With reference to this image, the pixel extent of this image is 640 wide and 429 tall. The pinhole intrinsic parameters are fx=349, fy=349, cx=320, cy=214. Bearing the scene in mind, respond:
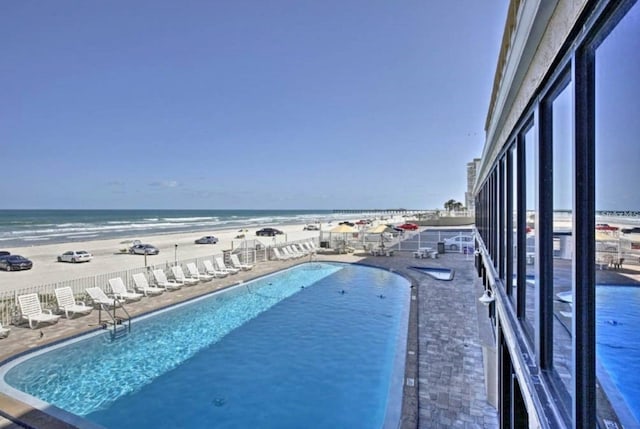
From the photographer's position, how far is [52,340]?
7922mm

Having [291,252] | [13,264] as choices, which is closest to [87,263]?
[13,264]

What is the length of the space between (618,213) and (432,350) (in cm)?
701

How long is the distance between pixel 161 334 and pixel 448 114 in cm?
1576

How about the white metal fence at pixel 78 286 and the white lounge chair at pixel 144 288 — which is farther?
the white lounge chair at pixel 144 288

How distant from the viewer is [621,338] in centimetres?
116

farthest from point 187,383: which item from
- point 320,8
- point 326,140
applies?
point 326,140

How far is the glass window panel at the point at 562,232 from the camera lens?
1.53 meters

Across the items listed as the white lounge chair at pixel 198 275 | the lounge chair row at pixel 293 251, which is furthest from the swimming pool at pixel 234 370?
the lounge chair row at pixel 293 251

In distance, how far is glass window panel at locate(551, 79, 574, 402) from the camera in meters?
1.53

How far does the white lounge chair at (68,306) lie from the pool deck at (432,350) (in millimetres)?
223

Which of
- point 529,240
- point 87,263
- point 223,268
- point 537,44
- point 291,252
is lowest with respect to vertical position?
point 87,263

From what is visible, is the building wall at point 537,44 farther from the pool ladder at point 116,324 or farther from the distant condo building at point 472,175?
the pool ladder at point 116,324

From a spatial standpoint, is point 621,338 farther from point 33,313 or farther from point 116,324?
point 33,313

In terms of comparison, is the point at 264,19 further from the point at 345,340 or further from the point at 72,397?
the point at 72,397
